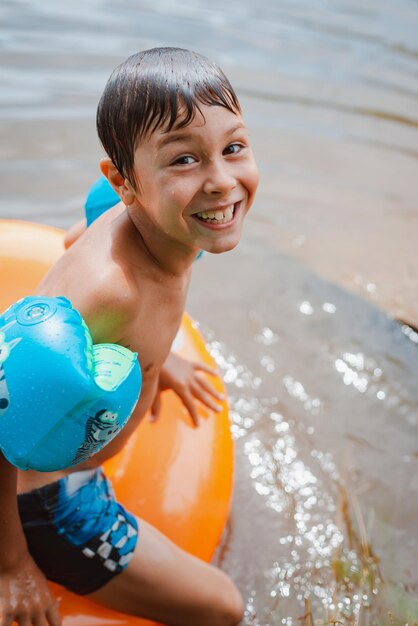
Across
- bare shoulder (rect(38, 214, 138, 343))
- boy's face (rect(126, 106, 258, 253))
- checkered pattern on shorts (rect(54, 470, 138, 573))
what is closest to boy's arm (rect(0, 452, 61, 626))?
checkered pattern on shorts (rect(54, 470, 138, 573))

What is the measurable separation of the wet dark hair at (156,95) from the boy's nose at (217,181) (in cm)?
10

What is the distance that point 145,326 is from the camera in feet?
5.36

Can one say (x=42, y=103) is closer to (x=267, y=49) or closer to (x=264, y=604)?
(x=267, y=49)

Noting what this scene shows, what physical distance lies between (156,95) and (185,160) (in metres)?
0.13

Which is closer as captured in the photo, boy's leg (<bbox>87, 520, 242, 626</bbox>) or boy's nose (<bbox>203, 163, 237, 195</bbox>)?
boy's nose (<bbox>203, 163, 237, 195</bbox>)

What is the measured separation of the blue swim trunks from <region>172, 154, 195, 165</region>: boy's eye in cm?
72

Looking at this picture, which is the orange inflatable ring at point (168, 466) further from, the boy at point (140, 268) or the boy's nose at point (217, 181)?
the boy's nose at point (217, 181)

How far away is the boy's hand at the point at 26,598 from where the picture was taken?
155cm

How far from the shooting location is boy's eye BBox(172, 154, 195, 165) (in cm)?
149

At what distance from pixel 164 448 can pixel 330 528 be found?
0.69 metres

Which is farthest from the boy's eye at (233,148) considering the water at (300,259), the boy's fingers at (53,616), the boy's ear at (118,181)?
the water at (300,259)

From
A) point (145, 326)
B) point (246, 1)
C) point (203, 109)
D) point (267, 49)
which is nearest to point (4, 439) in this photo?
point (145, 326)

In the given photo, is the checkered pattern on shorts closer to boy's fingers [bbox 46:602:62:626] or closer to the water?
boy's fingers [bbox 46:602:62:626]

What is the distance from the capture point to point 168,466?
82.1 inches
